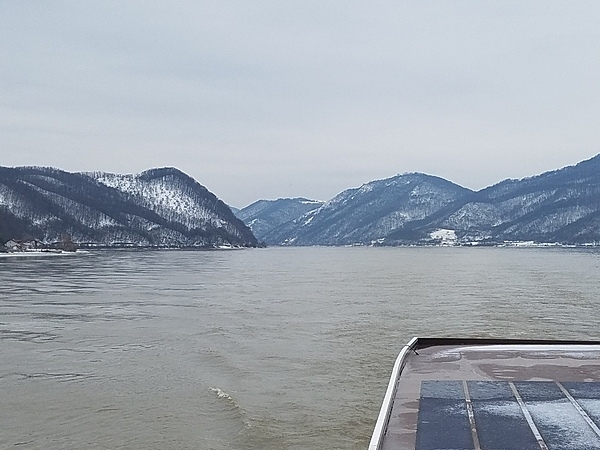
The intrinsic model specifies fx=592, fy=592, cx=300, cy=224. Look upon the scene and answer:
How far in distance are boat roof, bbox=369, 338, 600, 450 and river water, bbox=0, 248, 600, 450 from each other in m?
2.12

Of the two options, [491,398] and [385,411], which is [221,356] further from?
[385,411]

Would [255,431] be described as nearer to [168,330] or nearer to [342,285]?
[168,330]

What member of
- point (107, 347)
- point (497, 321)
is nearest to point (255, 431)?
point (107, 347)

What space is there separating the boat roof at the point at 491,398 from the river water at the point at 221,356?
212 centimetres

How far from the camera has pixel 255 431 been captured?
42.3 feet

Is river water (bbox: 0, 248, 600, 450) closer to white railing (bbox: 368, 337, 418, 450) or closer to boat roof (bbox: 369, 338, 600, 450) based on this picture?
white railing (bbox: 368, 337, 418, 450)

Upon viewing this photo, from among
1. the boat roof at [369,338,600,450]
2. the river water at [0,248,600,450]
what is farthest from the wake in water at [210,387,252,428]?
the boat roof at [369,338,600,450]

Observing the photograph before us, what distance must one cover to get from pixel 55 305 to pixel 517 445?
A: 31621 mm

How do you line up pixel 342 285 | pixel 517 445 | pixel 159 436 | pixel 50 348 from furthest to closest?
pixel 342 285 → pixel 50 348 → pixel 159 436 → pixel 517 445

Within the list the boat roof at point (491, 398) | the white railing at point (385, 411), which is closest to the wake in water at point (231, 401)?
the white railing at point (385, 411)

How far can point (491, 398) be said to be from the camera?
10.2 metres

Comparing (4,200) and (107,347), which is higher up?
(4,200)

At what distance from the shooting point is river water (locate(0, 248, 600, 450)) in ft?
42.6

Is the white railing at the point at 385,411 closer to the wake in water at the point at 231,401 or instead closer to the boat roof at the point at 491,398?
the boat roof at the point at 491,398
